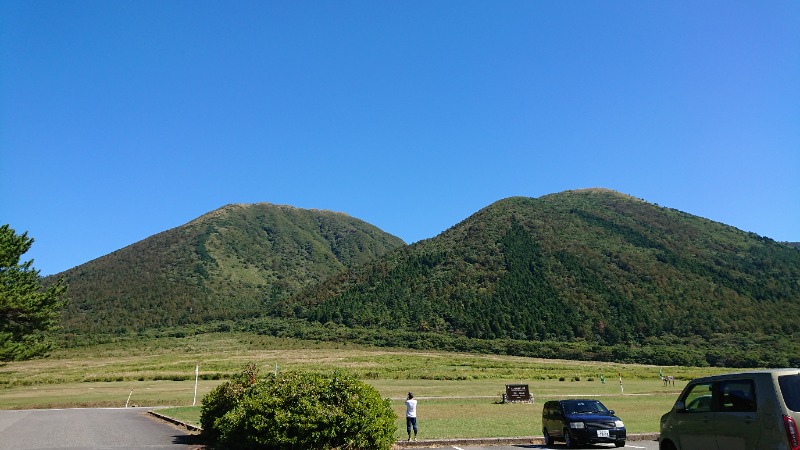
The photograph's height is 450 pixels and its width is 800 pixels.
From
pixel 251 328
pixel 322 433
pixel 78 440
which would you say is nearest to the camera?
pixel 322 433

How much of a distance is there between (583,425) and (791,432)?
885cm

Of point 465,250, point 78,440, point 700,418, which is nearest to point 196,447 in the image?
point 78,440

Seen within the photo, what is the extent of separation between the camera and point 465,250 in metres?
172

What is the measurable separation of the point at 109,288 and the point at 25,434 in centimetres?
17626

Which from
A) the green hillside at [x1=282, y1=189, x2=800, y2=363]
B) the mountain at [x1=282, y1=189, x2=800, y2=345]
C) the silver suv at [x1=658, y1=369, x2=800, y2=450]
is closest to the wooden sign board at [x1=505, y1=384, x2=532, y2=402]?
the silver suv at [x1=658, y1=369, x2=800, y2=450]

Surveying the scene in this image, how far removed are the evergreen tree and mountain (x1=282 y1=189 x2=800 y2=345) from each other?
103 m

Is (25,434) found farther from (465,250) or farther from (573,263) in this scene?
(465,250)

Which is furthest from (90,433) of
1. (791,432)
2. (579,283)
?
(579,283)

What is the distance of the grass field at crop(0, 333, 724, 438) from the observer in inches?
1035

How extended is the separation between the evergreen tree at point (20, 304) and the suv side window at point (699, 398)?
1499 inches

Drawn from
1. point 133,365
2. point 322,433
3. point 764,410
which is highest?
point 764,410

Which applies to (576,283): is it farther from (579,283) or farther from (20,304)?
(20,304)

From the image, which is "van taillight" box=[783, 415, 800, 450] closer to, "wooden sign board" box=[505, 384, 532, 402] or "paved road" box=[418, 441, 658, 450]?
"paved road" box=[418, 441, 658, 450]

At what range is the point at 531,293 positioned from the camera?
479 ft
